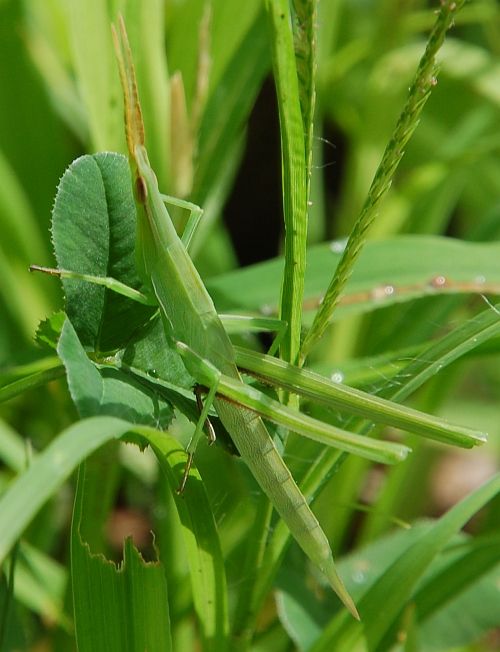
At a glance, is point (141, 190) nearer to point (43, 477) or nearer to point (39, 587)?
point (43, 477)

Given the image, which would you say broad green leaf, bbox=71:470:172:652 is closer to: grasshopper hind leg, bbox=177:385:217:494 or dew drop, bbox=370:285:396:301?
grasshopper hind leg, bbox=177:385:217:494

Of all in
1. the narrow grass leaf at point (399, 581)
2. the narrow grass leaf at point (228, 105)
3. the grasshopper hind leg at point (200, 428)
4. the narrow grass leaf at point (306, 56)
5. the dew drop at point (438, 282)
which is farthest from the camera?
the narrow grass leaf at point (228, 105)

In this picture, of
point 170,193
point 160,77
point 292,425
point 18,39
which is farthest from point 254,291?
point 18,39

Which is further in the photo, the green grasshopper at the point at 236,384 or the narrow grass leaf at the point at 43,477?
the green grasshopper at the point at 236,384

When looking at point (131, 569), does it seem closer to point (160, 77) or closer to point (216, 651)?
point (216, 651)

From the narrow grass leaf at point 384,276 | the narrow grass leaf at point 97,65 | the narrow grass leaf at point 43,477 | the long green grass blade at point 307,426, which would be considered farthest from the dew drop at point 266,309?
the narrow grass leaf at point 43,477

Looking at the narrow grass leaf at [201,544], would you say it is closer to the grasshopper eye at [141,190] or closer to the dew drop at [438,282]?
the grasshopper eye at [141,190]
